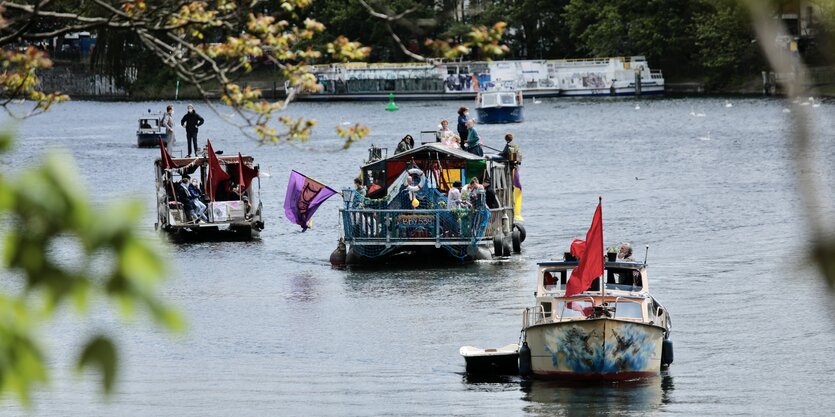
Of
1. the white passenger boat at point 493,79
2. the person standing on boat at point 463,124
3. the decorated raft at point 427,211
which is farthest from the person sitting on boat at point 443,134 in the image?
the white passenger boat at point 493,79

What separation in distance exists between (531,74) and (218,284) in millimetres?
103864

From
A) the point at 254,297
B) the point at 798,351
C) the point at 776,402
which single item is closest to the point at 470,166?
the point at 254,297

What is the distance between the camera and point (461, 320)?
30.9 metres

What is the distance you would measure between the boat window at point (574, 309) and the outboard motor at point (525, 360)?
2.66 feet

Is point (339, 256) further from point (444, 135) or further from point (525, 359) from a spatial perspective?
point (525, 359)

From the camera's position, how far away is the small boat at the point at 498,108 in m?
106

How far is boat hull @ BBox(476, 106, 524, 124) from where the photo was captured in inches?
4195

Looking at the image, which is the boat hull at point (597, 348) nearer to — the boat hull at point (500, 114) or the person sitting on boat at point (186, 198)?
the person sitting on boat at point (186, 198)

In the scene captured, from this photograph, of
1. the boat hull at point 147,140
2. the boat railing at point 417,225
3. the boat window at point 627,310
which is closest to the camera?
the boat window at point 627,310

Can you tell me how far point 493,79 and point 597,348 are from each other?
11737 centimetres

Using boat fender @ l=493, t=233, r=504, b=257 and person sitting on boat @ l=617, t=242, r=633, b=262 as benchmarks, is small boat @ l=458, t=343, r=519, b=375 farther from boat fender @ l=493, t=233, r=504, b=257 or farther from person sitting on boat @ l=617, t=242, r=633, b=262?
boat fender @ l=493, t=233, r=504, b=257

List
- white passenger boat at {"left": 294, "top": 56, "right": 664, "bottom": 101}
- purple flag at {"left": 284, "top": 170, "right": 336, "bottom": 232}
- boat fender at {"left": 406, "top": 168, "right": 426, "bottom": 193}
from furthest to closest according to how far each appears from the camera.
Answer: white passenger boat at {"left": 294, "top": 56, "right": 664, "bottom": 101}
purple flag at {"left": 284, "top": 170, "right": 336, "bottom": 232}
boat fender at {"left": 406, "top": 168, "right": 426, "bottom": 193}

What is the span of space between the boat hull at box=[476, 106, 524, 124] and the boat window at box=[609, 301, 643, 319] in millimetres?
81795

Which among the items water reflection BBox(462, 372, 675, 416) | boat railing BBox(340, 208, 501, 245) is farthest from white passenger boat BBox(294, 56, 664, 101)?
water reflection BBox(462, 372, 675, 416)
